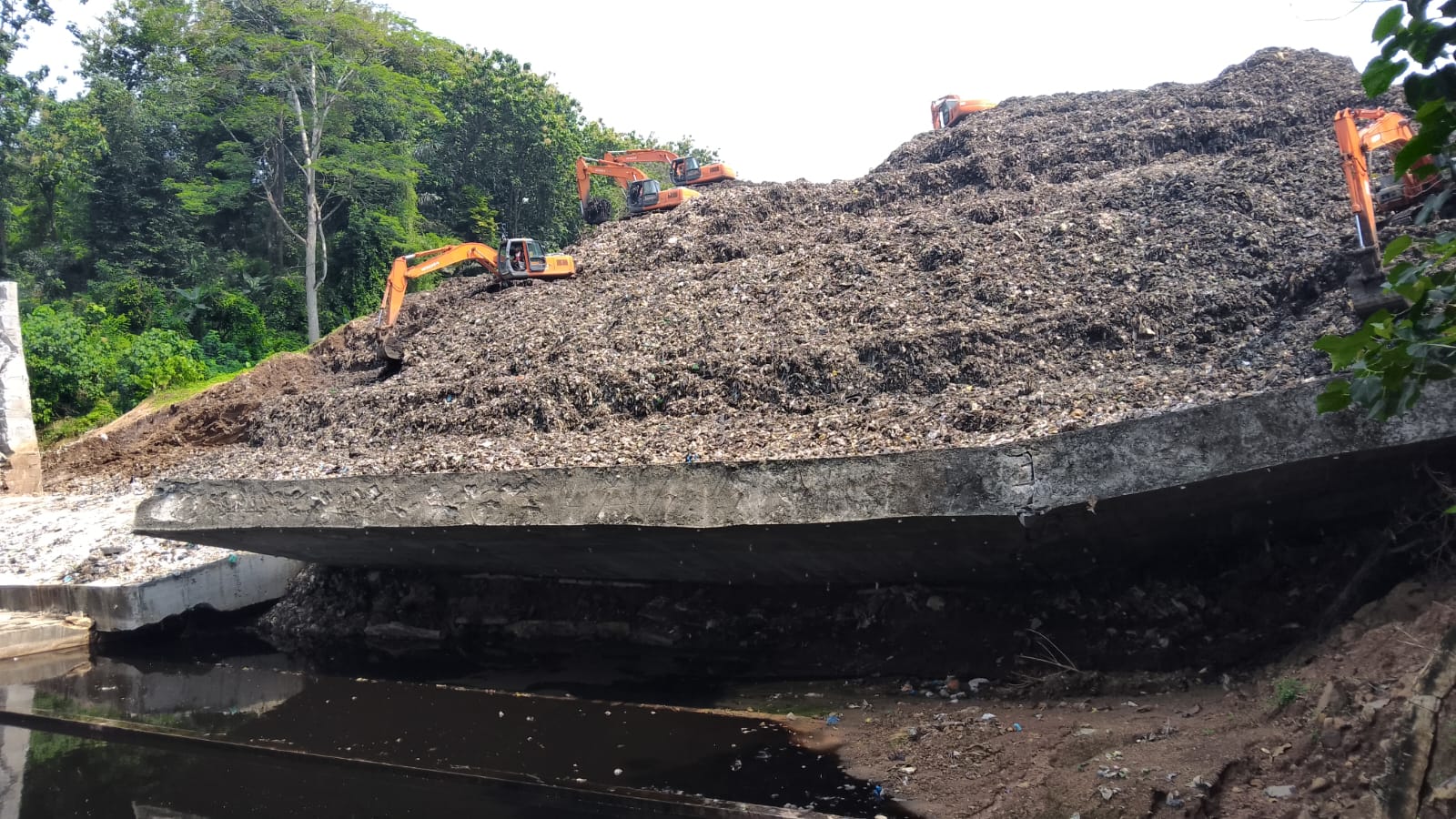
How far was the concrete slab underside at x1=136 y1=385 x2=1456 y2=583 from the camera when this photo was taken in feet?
13.1

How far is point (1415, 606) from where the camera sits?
379 cm

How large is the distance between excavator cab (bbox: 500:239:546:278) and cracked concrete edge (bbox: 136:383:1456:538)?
5.52 metres

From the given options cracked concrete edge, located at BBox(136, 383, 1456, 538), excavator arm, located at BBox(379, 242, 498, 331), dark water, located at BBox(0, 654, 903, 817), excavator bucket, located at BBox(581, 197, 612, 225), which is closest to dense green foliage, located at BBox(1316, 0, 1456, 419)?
cracked concrete edge, located at BBox(136, 383, 1456, 538)

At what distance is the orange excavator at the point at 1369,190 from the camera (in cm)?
495

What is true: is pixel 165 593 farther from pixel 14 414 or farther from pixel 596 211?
pixel 596 211

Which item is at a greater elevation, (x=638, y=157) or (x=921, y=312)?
(x=638, y=157)

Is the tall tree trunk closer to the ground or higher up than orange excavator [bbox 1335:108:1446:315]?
higher up

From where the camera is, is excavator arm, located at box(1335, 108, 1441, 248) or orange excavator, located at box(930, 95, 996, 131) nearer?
excavator arm, located at box(1335, 108, 1441, 248)

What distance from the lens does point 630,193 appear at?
14.5 m

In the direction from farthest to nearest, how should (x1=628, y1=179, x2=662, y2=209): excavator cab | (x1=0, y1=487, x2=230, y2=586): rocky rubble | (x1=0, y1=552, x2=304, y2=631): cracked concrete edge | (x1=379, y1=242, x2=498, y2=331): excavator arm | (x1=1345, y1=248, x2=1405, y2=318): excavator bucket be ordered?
1. (x1=628, y1=179, x2=662, y2=209): excavator cab
2. (x1=379, y1=242, x2=498, y2=331): excavator arm
3. (x1=0, y1=487, x2=230, y2=586): rocky rubble
4. (x1=0, y1=552, x2=304, y2=631): cracked concrete edge
5. (x1=1345, y1=248, x2=1405, y2=318): excavator bucket

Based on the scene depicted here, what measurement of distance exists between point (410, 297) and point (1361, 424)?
38.9ft

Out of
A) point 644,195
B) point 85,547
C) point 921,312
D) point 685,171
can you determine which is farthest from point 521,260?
point 685,171

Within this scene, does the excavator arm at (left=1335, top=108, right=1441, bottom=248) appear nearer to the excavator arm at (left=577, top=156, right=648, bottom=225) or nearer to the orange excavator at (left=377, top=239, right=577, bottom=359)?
the orange excavator at (left=377, top=239, right=577, bottom=359)

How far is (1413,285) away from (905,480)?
2728 mm
